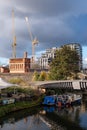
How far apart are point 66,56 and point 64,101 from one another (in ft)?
120

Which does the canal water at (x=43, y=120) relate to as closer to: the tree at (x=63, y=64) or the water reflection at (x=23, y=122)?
the water reflection at (x=23, y=122)

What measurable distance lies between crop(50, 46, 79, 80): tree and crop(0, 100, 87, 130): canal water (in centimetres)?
4789

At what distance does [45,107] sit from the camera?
84.6 m

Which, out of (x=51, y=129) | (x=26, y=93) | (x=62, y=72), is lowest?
(x=51, y=129)

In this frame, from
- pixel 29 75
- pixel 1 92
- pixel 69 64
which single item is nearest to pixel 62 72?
pixel 69 64

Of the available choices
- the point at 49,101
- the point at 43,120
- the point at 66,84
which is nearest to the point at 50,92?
the point at 66,84

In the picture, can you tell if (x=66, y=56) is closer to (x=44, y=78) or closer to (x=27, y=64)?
(x=44, y=78)

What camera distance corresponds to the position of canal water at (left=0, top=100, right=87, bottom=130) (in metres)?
56.3

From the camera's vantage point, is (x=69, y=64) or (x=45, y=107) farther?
(x=69, y=64)

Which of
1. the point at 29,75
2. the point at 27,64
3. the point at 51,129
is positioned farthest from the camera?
the point at 27,64

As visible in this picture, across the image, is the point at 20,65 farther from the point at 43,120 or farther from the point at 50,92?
the point at 43,120

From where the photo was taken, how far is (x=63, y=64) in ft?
406

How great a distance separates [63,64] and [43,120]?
61369 millimetres

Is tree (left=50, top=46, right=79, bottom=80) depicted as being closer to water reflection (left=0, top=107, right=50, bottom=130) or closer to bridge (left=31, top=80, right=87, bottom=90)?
bridge (left=31, top=80, right=87, bottom=90)
